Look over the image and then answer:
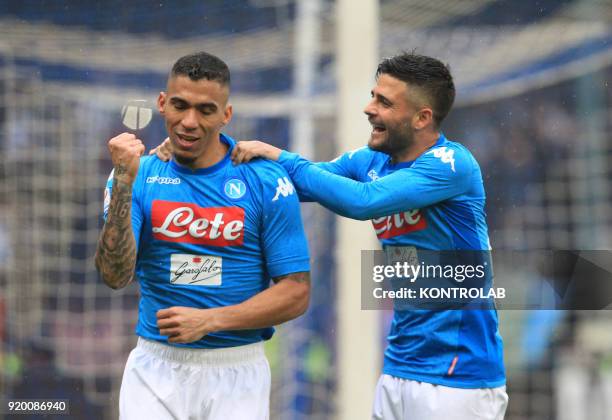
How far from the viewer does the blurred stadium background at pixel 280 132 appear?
16.2 feet

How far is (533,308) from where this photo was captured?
5426mm

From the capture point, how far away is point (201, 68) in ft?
9.52

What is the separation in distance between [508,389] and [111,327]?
2.40 metres

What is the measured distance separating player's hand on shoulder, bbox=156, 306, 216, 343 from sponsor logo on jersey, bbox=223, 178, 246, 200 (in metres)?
0.40

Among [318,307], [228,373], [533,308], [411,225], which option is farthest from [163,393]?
[533,308]

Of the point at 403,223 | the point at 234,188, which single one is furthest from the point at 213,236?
the point at 403,223

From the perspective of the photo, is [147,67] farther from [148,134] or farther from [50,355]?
[50,355]

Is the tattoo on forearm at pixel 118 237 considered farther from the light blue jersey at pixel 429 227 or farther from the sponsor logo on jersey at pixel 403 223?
the sponsor logo on jersey at pixel 403 223

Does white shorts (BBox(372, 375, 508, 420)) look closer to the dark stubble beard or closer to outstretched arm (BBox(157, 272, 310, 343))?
outstretched arm (BBox(157, 272, 310, 343))

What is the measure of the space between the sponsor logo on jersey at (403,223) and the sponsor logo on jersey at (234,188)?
56cm

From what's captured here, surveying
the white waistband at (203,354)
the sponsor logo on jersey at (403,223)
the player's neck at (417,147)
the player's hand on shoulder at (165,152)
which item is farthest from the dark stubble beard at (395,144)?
the white waistband at (203,354)

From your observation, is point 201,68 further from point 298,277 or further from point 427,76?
point 427,76

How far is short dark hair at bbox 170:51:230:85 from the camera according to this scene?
2.89m

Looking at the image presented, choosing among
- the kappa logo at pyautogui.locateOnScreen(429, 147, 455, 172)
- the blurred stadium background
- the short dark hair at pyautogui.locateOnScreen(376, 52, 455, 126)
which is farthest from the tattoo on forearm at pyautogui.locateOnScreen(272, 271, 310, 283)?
the blurred stadium background
